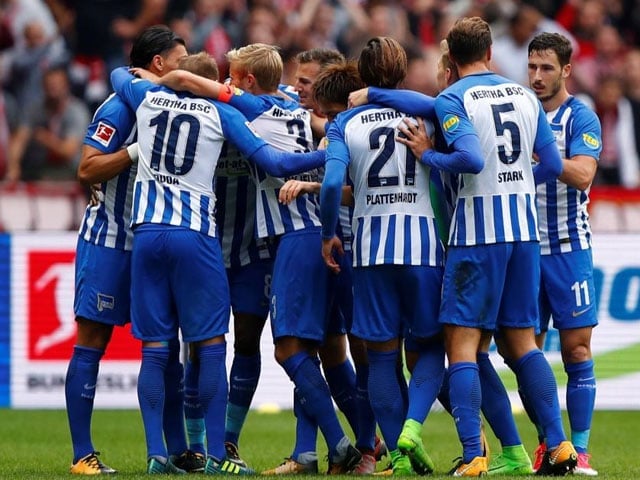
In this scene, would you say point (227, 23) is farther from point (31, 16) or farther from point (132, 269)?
point (132, 269)

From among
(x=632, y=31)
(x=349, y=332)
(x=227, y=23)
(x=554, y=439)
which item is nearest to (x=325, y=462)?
(x=349, y=332)

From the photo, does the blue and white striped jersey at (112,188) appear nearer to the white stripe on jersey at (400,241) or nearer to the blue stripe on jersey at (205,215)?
the blue stripe on jersey at (205,215)

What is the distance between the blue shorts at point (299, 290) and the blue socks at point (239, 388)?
0.56 metres

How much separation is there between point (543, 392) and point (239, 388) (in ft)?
6.51

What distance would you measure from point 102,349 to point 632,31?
1318 centimetres

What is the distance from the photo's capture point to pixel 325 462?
9.07 m

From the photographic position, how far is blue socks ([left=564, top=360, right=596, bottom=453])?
8.05 meters

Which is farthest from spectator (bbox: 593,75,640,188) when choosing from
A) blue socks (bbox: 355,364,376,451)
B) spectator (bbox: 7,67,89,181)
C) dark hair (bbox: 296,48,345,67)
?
blue socks (bbox: 355,364,376,451)

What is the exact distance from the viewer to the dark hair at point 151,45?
Result: 8.19 m

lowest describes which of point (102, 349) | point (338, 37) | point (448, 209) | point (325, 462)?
point (325, 462)

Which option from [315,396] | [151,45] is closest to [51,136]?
[151,45]

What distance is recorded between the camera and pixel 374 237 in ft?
24.4

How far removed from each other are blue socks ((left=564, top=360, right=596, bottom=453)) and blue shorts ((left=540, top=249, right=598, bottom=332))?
0.26 m

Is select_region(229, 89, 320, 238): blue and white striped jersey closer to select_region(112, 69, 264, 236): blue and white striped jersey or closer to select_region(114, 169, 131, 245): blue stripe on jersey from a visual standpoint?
select_region(112, 69, 264, 236): blue and white striped jersey
